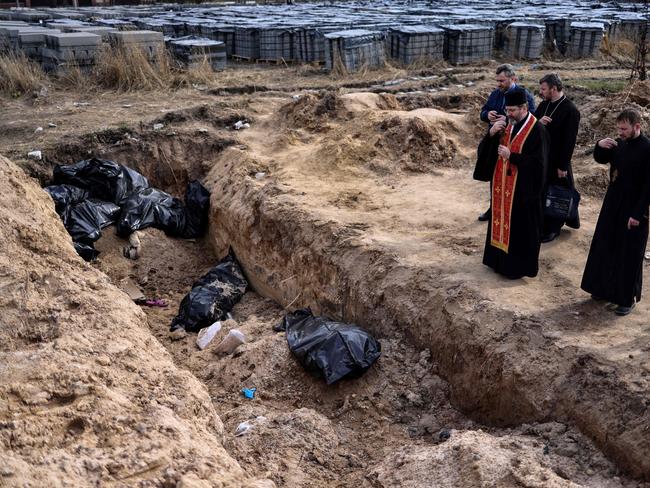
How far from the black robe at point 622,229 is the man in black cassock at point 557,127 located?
3.39ft

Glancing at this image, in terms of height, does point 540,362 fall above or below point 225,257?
above

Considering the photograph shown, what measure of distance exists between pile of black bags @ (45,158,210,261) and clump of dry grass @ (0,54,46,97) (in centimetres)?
410

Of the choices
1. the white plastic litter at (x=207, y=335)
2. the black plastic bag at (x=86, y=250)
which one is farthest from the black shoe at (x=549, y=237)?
the black plastic bag at (x=86, y=250)

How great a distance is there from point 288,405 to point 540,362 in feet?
6.87

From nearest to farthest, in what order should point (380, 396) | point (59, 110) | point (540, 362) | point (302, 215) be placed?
point (540, 362) < point (380, 396) < point (302, 215) < point (59, 110)

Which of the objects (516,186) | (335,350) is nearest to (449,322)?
(335,350)

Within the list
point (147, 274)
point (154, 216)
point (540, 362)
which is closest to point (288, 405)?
→ point (540, 362)

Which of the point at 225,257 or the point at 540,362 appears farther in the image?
the point at 225,257

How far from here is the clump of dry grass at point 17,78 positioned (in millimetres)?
12539

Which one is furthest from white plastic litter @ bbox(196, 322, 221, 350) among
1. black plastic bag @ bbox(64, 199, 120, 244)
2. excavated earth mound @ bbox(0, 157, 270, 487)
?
black plastic bag @ bbox(64, 199, 120, 244)

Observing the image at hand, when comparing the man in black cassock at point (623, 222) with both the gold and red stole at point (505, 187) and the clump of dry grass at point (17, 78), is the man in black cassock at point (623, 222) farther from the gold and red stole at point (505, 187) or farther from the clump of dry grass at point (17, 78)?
the clump of dry grass at point (17, 78)

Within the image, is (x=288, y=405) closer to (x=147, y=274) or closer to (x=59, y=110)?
(x=147, y=274)

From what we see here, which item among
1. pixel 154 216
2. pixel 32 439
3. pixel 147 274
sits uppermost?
pixel 32 439

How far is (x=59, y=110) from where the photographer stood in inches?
457
